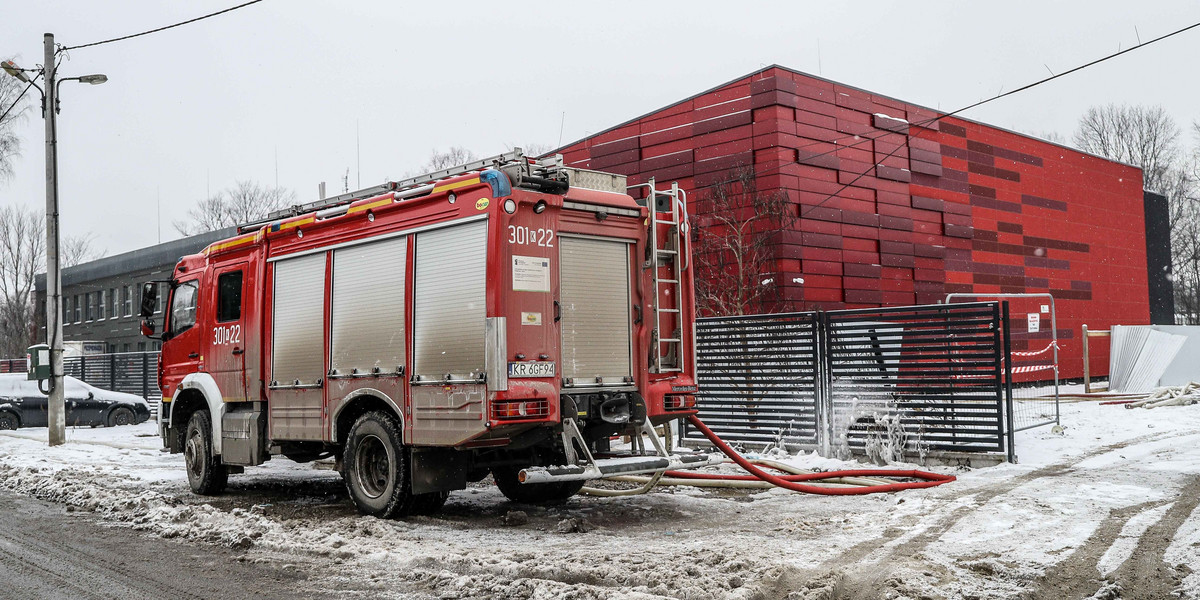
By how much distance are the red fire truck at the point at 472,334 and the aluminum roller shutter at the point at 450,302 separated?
15mm

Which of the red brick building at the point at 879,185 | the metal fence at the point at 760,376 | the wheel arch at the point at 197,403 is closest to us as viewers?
the wheel arch at the point at 197,403

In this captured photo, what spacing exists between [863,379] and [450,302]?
6054 mm

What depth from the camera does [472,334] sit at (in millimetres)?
8164

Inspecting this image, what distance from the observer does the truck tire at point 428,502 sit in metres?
8.90

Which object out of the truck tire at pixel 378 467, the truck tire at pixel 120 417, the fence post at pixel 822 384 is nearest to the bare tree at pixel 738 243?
the fence post at pixel 822 384

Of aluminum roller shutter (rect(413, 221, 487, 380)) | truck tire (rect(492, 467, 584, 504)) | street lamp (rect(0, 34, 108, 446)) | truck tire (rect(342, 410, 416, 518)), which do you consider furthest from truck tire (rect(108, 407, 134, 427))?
aluminum roller shutter (rect(413, 221, 487, 380))

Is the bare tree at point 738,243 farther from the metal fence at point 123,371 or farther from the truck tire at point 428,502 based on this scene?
the metal fence at point 123,371

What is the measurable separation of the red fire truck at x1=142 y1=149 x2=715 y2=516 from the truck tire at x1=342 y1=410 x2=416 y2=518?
0.06 feet

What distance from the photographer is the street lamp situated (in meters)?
18.8

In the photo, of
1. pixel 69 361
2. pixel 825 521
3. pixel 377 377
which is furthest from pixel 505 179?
pixel 69 361

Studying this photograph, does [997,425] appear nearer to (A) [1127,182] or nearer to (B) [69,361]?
(A) [1127,182]

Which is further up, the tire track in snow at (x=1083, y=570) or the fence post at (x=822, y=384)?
the fence post at (x=822, y=384)

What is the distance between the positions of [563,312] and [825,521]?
113 inches

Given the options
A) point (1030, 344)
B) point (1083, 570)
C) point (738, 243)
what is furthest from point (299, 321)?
point (1030, 344)
